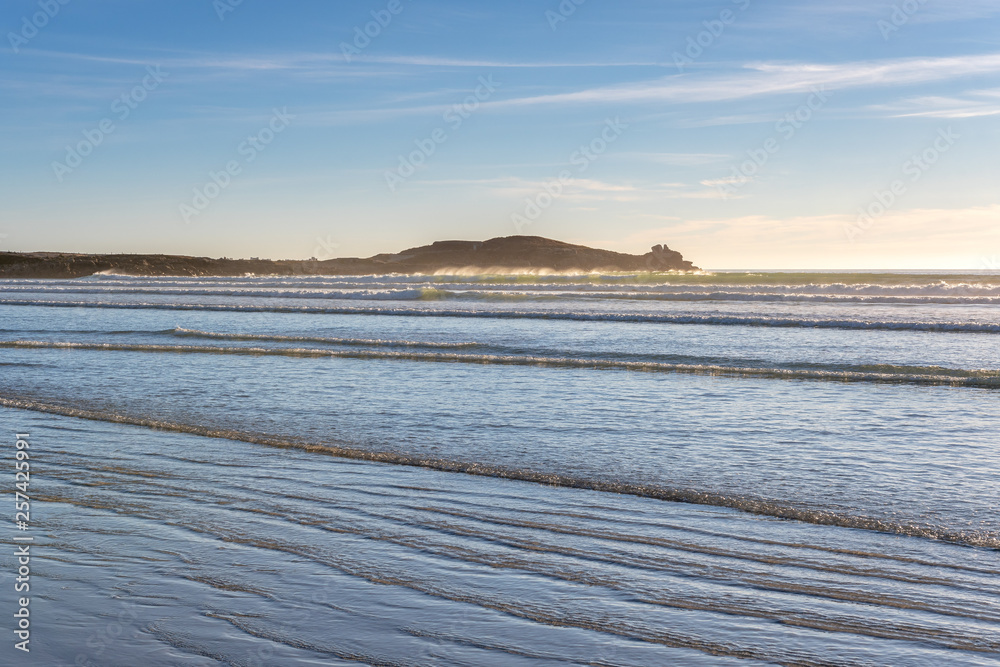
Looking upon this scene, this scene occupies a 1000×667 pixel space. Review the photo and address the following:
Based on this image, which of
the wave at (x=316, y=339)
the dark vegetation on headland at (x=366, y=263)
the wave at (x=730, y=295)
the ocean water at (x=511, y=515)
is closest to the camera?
the ocean water at (x=511, y=515)

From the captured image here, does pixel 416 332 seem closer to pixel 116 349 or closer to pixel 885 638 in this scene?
pixel 116 349

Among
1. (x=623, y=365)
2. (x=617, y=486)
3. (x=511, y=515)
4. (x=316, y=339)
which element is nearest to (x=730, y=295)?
(x=316, y=339)

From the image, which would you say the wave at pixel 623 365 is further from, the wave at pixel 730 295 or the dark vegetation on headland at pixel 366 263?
the dark vegetation on headland at pixel 366 263

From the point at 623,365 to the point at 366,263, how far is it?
105 m

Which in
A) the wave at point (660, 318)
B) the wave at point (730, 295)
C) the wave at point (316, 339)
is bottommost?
the wave at point (316, 339)

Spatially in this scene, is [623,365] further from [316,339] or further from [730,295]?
[730,295]

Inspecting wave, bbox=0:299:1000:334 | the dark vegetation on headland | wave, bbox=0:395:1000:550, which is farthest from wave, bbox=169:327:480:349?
the dark vegetation on headland

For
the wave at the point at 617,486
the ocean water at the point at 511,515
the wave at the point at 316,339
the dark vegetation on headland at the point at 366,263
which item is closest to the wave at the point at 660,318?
the wave at the point at 316,339

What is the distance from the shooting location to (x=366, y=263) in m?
116

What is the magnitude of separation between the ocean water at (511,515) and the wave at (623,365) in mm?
117

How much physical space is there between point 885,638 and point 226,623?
2994mm

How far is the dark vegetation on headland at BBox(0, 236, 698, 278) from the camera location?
98062 millimetres

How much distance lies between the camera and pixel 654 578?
4.20m

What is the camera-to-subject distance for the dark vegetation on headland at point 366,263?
322ft
